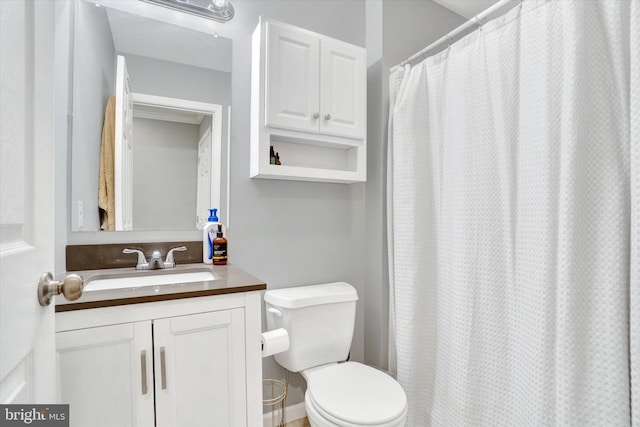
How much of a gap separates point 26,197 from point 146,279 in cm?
78

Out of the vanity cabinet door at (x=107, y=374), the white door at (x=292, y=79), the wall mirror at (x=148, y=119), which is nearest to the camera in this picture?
the vanity cabinet door at (x=107, y=374)

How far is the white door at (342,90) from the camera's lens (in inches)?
66.6

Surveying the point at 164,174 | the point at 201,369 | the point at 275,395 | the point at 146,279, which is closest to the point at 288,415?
the point at 275,395

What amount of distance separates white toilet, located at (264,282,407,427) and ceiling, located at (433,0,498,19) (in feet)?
6.45

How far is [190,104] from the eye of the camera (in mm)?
1547

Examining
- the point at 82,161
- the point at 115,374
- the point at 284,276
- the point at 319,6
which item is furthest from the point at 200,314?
the point at 319,6

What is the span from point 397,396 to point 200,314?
85 centimetres

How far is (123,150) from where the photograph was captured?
143 cm

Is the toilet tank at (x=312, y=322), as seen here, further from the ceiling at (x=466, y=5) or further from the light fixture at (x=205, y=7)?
the ceiling at (x=466, y=5)

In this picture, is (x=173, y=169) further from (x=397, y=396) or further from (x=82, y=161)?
(x=397, y=396)

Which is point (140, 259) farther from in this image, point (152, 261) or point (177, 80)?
point (177, 80)

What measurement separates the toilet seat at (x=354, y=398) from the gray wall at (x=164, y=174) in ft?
3.14

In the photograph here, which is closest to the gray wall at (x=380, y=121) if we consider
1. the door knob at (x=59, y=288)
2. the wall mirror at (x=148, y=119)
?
the wall mirror at (x=148, y=119)

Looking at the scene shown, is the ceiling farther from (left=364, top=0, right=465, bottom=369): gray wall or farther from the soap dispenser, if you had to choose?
the soap dispenser
